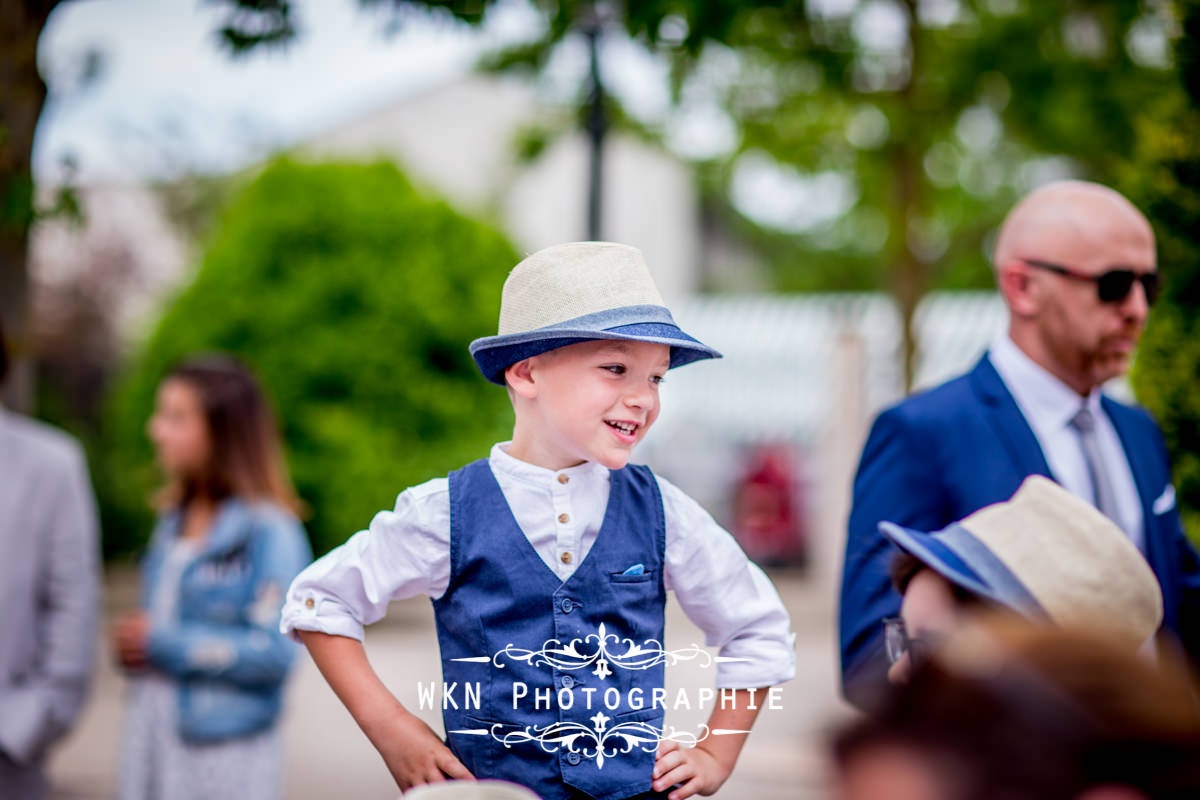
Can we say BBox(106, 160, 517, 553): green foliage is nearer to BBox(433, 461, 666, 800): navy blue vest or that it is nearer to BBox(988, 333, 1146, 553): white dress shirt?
BBox(988, 333, 1146, 553): white dress shirt

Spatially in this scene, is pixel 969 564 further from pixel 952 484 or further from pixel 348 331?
pixel 348 331

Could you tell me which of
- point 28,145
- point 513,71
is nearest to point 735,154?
point 513,71

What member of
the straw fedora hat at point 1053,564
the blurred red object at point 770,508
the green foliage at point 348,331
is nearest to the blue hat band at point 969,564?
the straw fedora hat at point 1053,564

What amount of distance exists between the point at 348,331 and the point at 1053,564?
8.93 m

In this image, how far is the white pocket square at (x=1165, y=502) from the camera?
270 centimetres

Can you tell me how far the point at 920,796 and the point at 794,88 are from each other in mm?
8995

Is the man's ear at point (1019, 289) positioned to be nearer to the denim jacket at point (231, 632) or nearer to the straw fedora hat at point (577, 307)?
the straw fedora hat at point (577, 307)

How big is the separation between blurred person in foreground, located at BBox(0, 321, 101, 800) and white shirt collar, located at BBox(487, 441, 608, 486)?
203 cm

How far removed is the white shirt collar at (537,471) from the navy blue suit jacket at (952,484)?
0.91 meters

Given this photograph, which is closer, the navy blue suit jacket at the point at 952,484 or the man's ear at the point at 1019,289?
the navy blue suit jacket at the point at 952,484

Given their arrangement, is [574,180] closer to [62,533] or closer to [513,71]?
[513,71]

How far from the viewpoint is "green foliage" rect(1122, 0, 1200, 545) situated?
5.09m

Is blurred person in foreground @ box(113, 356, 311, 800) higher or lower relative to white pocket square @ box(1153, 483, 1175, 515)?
lower

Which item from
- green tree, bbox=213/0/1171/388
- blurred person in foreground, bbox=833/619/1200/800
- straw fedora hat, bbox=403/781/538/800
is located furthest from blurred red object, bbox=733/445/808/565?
blurred person in foreground, bbox=833/619/1200/800
